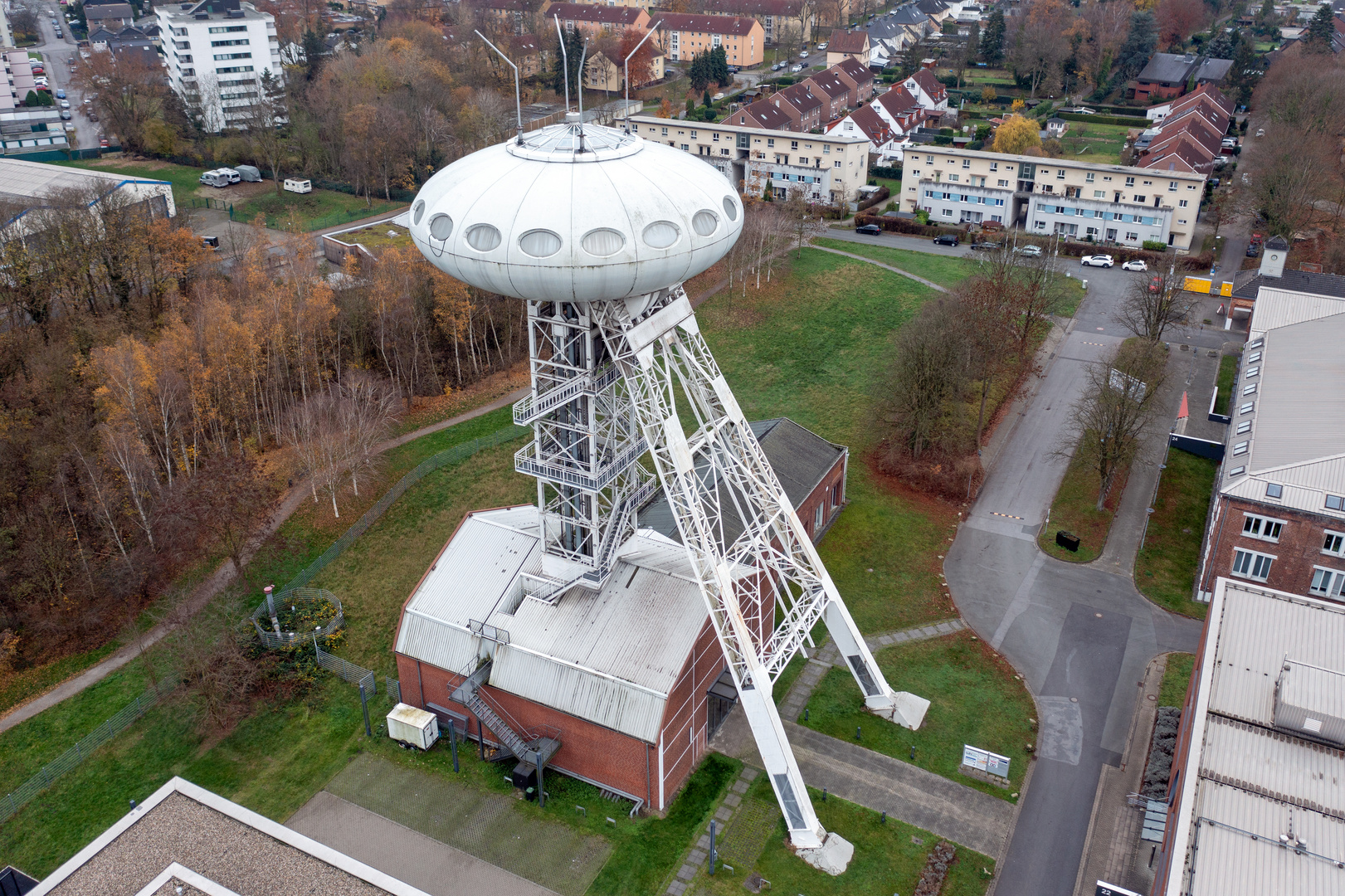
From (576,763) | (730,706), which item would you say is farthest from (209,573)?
(730,706)

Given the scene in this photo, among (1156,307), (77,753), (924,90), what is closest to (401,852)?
(77,753)

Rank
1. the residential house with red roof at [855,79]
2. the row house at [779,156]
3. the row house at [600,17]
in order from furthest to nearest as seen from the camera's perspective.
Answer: the row house at [600,17] < the residential house with red roof at [855,79] < the row house at [779,156]

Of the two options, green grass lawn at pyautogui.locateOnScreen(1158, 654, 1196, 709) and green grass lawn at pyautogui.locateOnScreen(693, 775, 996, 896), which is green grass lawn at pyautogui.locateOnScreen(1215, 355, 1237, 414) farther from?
green grass lawn at pyautogui.locateOnScreen(693, 775, 996, 896)

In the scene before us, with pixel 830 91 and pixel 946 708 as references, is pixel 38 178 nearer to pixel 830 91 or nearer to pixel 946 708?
pixel 946 708

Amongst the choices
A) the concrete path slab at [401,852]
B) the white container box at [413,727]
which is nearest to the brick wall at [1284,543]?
the concrete path slab at [401,852]

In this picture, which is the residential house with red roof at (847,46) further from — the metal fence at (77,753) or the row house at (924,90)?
the metal fence at (77,753)
